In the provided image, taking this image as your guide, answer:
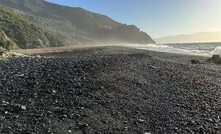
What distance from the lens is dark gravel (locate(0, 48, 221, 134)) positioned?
13031 millimetres

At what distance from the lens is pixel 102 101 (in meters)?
15.5

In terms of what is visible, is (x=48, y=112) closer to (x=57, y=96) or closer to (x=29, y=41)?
(x=57, y=96)

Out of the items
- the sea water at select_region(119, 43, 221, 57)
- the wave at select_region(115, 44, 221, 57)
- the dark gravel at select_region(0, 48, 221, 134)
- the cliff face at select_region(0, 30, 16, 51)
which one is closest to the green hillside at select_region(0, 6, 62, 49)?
the cliff face at select_region(0, 30, 16, 51)

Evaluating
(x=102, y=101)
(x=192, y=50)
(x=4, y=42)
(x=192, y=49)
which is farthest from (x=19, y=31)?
(x=102, y=101)

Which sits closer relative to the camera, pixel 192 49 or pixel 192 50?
pixel 192 50

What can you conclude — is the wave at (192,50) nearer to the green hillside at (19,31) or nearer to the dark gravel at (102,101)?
the green hillside at (19,31)

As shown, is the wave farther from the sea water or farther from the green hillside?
the green hillside

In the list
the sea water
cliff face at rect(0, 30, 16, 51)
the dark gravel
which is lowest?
the sea water

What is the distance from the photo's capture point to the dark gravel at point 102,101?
42.8 feet

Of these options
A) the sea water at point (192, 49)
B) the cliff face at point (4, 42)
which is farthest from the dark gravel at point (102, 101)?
the sea water at point (192, 49)

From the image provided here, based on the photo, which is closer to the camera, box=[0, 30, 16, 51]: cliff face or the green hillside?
box=[0, 30, 16, 51]: cliff face

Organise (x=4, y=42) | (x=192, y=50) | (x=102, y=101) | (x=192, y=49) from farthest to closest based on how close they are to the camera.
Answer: (x=192, y=49) → (x=192, y=50) → (x=4, y=42) → (x=102, y=101)

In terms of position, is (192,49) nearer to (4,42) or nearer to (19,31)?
(19,31)

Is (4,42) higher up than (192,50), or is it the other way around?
(4,42)
